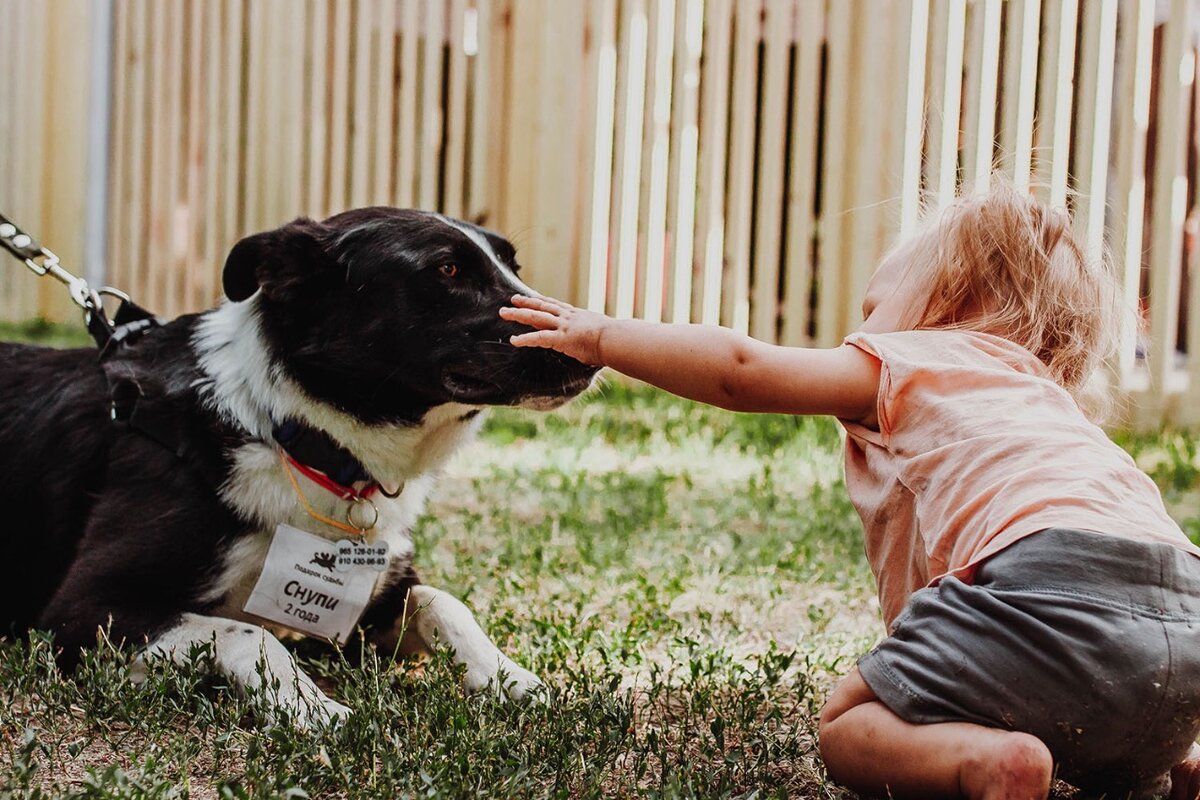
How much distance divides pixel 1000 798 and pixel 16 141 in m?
10.3

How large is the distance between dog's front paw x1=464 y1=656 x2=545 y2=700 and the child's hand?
0.61m

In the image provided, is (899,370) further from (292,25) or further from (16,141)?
(16,141)

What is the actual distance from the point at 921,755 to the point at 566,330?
0.99m

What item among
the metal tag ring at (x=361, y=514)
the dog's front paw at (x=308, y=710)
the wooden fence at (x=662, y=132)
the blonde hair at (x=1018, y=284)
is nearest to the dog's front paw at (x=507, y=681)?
the dog's front paw at (x=308, y=710)

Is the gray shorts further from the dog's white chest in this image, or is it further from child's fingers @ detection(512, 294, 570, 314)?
the dog's white chest

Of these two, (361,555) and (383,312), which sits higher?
(383,312)

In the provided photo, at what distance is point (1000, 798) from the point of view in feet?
6.32

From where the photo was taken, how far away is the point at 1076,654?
2008 mm

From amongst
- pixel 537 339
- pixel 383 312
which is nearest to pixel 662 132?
pixel 383 312

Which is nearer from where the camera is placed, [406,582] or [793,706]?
[793,706]

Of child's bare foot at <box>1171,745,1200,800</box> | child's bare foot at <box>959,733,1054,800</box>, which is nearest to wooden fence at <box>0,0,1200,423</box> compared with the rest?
child's bare foot at <box>1171,745,1200,800</box>

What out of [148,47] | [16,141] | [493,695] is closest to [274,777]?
[493,695]

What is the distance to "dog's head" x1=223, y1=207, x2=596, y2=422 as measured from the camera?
9.75 feet

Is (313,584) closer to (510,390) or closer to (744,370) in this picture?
(510,390)
